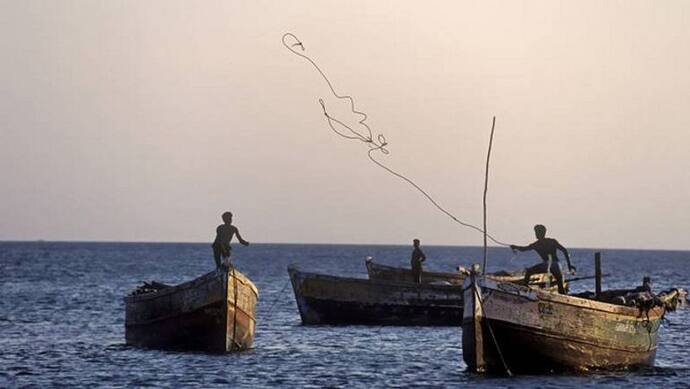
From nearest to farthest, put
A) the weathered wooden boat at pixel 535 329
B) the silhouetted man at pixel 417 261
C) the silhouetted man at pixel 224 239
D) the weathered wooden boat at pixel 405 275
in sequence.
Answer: the weathered wooden boat at pixel 535 329
the silhouetted man at pixel 224 239
the silhouetted man at pixel 417 261
the weathered wooden boat at pixel 405 275

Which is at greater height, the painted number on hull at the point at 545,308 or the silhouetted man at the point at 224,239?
the silhouetted man at the point at 224,239

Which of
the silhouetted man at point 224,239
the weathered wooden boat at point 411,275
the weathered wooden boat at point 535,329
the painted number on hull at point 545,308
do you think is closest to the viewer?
the weathered wooden boat at point 535,329

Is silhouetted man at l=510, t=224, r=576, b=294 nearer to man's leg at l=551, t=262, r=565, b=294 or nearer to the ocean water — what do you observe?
man's leg at l=551, t=262, r=565, b=294

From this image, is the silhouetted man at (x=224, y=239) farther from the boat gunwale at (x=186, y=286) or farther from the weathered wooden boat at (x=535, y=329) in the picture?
the weathered wooden boat at (x=535, y=329)

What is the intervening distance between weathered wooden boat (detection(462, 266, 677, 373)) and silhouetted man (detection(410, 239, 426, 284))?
1169 cm

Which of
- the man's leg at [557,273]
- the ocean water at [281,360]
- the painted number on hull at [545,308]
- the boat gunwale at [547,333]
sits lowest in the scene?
the ocean water at [281,360]

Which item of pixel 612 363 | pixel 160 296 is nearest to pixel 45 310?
pixel 160 296

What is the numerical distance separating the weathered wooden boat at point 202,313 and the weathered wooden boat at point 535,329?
591cm

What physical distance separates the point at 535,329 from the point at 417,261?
13371 millimetres

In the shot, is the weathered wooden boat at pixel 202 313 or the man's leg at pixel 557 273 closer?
the man's leg at pixel 557 273

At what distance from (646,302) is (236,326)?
892 cm

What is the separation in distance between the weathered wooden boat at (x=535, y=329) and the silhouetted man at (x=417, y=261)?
460 inches

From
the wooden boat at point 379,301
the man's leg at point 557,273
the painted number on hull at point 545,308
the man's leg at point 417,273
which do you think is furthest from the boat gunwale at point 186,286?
the man's leg at point 417,273

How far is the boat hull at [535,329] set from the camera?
26.2 metres
